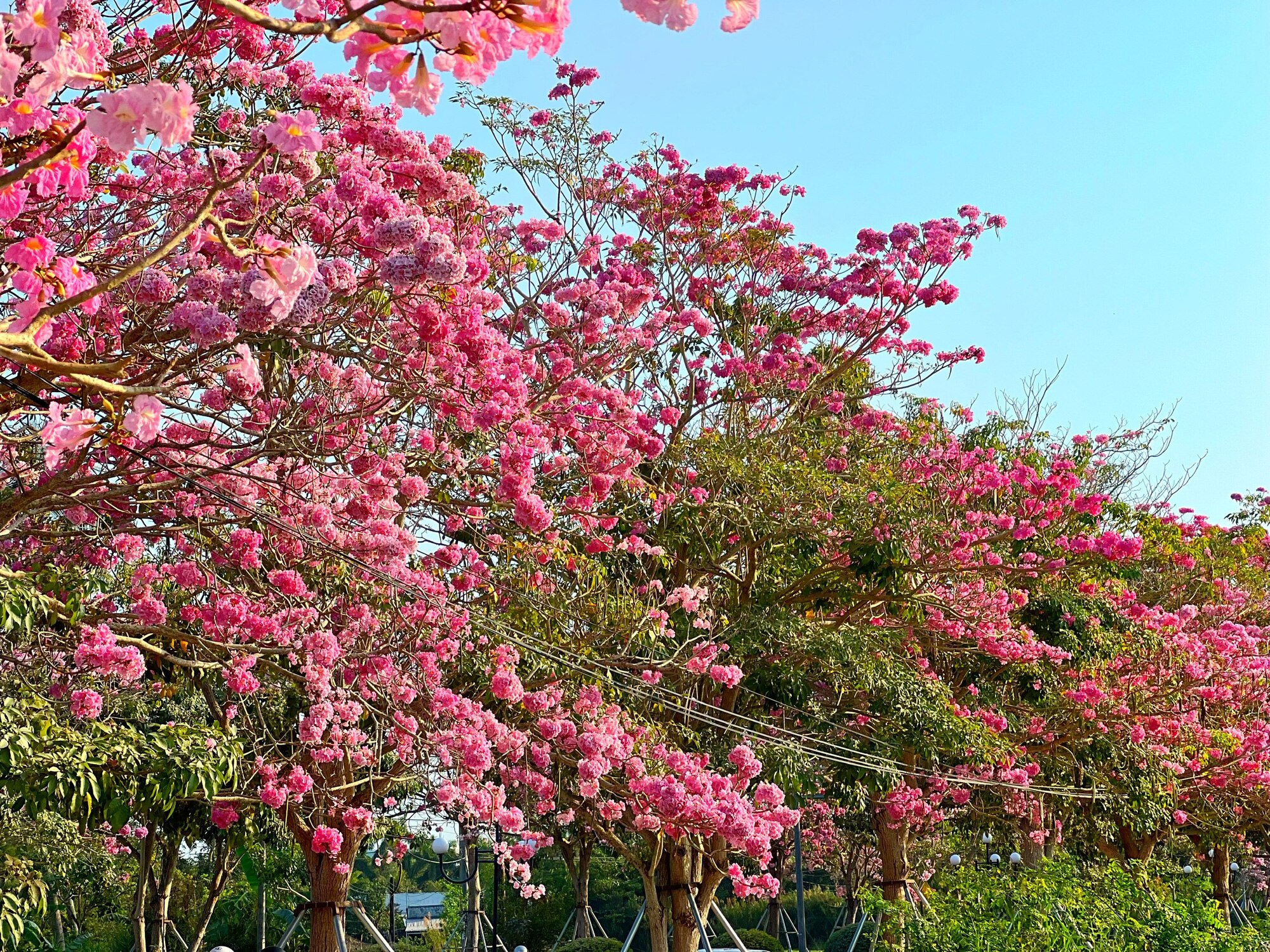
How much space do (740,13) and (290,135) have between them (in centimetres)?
167

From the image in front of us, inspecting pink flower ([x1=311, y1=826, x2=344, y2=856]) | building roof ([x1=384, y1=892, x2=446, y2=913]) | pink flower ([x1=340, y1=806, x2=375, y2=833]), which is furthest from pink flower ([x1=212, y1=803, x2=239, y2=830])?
building roof ([x1=384, y1=892, x2=446, y2=913])

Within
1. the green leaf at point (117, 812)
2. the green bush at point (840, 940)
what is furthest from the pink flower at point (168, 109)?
the green bush at point (840, 940)

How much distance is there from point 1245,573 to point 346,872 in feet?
38.9

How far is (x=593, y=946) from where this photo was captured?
17.4 m

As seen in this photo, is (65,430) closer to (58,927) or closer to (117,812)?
(117,812)

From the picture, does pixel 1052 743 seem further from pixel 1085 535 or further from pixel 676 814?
pixel 676 814

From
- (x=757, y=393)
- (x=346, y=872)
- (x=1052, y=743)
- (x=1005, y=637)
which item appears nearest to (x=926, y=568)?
(x=1005, y=637)

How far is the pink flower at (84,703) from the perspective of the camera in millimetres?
6094

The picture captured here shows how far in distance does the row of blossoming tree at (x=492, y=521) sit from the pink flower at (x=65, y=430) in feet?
0.05

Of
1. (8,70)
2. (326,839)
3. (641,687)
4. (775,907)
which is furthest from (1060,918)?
(775,907)

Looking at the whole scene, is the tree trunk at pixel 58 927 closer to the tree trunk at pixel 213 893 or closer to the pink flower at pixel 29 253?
the tree trunk at pixel 213 893

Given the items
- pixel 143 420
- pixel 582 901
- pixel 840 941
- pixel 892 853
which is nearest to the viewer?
pixel 143 420

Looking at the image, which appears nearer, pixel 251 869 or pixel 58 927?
pixel 251 869

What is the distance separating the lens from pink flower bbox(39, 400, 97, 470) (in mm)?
3242
